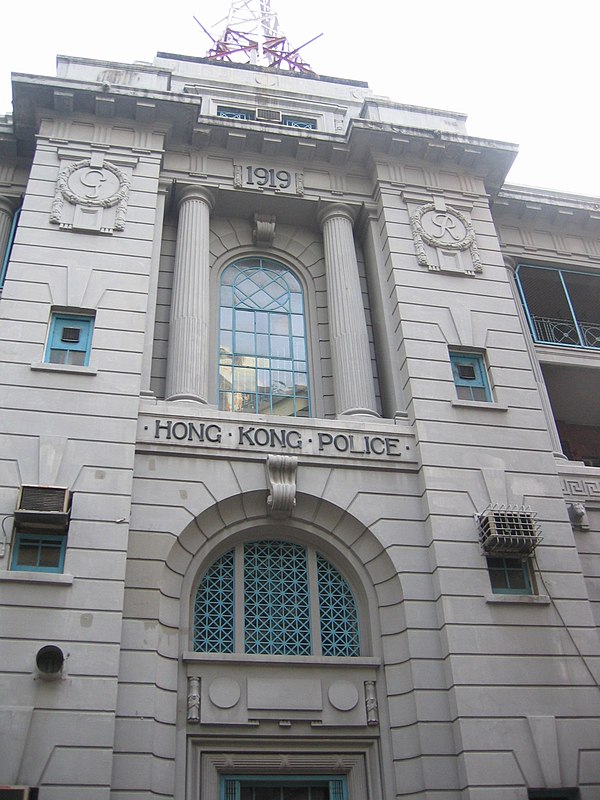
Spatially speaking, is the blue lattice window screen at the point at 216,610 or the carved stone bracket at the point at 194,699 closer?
the carved stone bracket at the point at 194,699

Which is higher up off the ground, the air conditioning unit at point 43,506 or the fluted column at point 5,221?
the fluted column at point 5,221

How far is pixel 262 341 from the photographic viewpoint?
703 inches

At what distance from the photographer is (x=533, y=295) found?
22797 mm

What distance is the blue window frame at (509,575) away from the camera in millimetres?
14172

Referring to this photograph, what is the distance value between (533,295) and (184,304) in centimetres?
1081

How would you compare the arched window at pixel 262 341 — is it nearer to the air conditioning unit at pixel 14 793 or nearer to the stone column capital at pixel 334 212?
the stone column capital at pixel 334 212

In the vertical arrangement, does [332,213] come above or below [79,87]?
below

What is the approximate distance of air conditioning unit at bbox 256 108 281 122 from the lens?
2175cm

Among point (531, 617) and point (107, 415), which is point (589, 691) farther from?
point (107, 415)

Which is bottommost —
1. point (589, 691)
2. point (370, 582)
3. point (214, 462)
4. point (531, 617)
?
point (589, 691)

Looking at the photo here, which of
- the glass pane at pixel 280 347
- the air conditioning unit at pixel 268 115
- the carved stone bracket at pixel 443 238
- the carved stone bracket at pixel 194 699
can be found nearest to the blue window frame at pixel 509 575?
the carved stone bracket at pixel 194 699

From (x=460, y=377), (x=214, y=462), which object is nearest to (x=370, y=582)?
(x=214, y=462)

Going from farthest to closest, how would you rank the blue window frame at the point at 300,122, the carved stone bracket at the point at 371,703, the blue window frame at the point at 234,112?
the blue window frame at the point at 300,122
the blue window frame at the point at 234,112
the carved stone bracket at the point at 371,703

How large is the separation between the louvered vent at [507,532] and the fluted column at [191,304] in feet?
18.9
